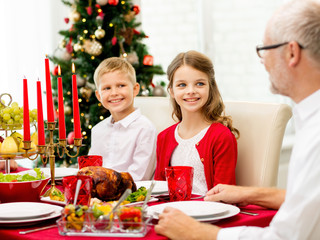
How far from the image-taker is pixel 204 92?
2.39 meters

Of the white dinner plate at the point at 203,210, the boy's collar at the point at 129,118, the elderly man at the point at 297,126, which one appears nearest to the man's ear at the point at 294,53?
the elderly man at the point at 297,126

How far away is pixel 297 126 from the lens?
4.48ft

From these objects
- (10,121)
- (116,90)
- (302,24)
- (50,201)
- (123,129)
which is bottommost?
(50,201)

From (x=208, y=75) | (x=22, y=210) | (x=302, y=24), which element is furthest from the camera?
(x=208, y=75)

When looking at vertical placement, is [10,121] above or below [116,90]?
below

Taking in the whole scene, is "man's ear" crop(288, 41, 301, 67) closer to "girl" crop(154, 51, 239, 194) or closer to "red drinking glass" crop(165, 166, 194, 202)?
"red drinking glass" crop(165, 166, 194, 202)

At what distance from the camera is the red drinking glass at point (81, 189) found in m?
1.49

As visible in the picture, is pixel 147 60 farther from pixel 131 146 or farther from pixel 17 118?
pixel 17 118

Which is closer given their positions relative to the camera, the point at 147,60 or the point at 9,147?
the point at 9,147

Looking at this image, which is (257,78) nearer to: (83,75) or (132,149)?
(83,75)

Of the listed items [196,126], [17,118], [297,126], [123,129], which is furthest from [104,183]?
[123,129]

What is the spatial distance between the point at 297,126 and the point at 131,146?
139 centimetres

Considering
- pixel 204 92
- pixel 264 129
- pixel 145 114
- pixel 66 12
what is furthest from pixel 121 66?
pixel 66 12

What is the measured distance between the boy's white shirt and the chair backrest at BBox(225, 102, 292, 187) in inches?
20.0
